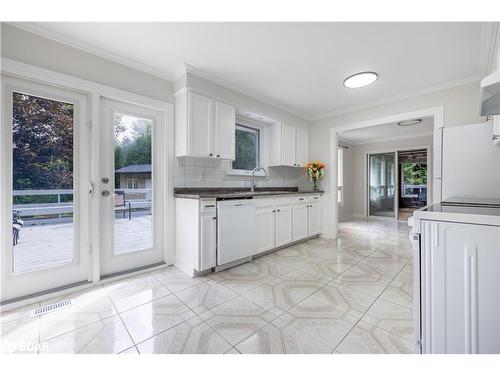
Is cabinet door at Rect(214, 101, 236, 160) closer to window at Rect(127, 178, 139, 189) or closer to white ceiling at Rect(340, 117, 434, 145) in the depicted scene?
window at Rect(127, 178, 139, 189)

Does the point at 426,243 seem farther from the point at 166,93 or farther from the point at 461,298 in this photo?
the point at 166,93

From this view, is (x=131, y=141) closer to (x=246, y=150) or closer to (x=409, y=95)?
(x=246, y=150)

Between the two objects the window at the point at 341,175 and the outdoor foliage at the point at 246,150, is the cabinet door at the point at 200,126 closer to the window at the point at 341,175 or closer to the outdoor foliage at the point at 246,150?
the outdoor foliage at the point at 246,150

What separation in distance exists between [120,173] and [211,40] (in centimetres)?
162

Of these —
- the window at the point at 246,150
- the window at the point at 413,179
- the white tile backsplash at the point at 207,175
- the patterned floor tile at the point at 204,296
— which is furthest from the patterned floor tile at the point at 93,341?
the window at the point at 413,179

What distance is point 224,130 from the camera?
2.79 metres

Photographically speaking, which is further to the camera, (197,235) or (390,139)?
(390,139)

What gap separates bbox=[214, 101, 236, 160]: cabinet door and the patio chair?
45.0 inches

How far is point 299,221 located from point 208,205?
68.7 inches

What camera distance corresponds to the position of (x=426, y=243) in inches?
41.6

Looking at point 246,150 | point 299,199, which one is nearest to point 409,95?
point 299,199

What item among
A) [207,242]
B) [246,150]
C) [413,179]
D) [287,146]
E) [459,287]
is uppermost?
[287,146]

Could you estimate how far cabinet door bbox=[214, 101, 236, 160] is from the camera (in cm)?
271
